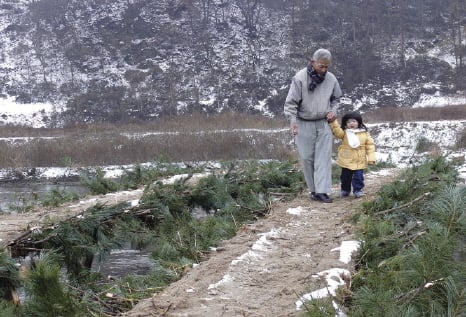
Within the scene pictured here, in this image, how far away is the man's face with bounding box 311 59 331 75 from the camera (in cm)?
656

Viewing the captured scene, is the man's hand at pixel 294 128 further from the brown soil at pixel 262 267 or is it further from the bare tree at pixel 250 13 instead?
the bare tree at pixel 250 13

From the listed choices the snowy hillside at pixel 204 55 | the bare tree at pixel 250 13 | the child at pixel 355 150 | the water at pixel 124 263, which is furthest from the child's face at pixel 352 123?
the bare tree at pixel 250 13

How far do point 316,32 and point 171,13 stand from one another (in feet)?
48.2

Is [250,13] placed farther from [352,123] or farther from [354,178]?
[354,178]

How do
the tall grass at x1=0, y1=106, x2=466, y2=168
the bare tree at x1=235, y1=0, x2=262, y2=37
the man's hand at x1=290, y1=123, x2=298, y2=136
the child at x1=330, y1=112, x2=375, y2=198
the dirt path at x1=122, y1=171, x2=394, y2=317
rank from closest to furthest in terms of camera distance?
1. the dirt path at x1=122, y1=171, x2=394, y2=317
2. the man's hand at x1=290, y1=123, x2=298, y2=136
3. the child at x1=330, y1=112, x2=375, y2=198
4. the tall grass at x1=0, y1=106, x2=466, y2=168
5. the bare tree at x1=235, y1=0, x2=262, y2=37

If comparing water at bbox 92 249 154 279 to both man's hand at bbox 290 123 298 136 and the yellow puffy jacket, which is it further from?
the yellow puffy jacket

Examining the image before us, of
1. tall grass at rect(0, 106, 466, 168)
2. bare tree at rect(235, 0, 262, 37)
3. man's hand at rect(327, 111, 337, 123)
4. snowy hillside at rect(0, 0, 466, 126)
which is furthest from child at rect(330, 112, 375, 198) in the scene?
bare tree at rect(235, 0, 262, 37)

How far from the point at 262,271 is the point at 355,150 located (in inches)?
128

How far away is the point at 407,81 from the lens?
44.9 meters

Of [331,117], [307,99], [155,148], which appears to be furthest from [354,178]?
[155,148]

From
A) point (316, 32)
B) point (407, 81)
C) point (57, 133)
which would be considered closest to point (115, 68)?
point (57, 133)

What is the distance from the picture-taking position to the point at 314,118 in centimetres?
682

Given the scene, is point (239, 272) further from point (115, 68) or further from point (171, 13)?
point (171, 13)

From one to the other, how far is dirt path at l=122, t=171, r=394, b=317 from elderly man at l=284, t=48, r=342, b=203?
864 millimetres
